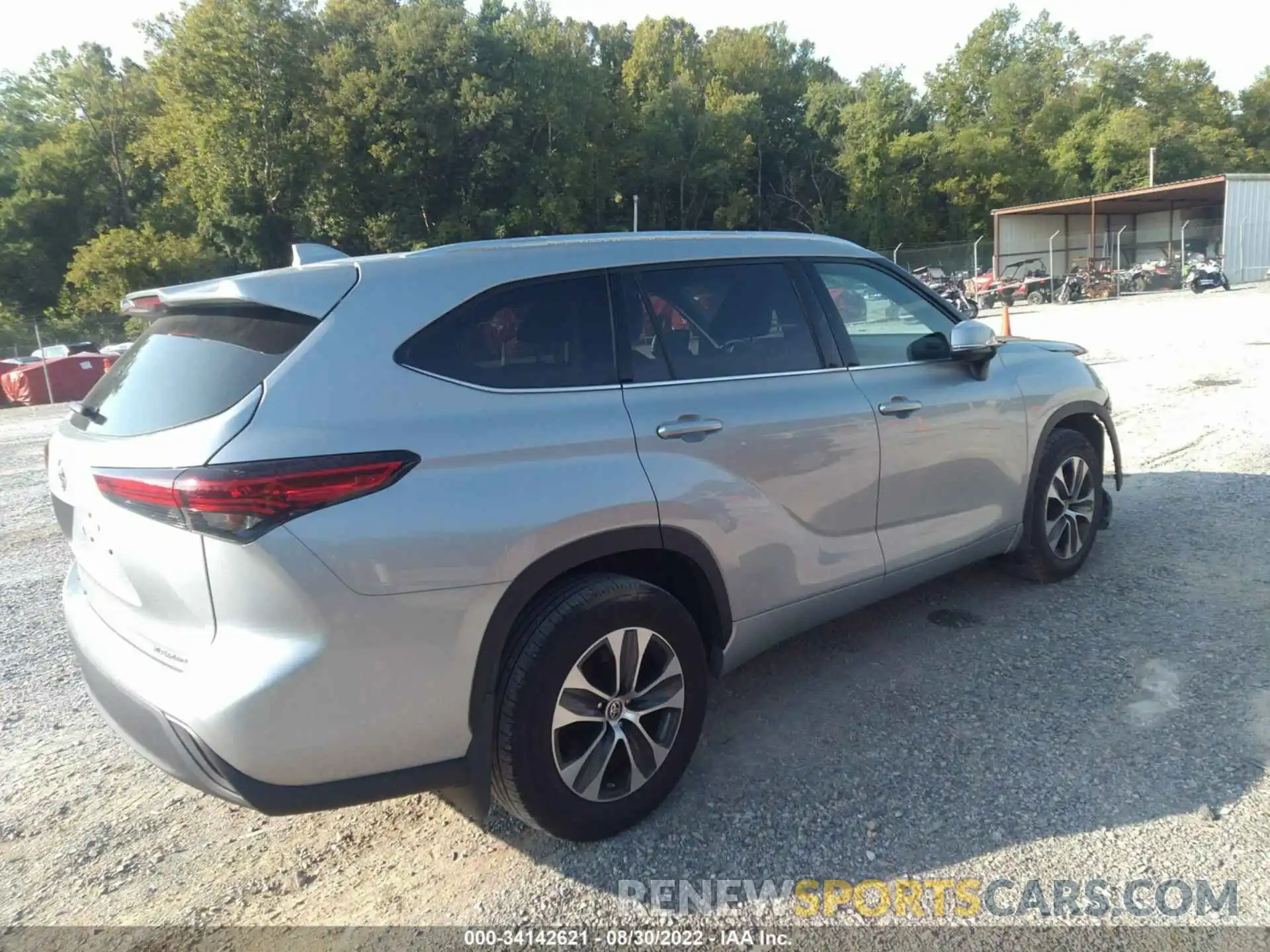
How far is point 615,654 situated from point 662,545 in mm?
362

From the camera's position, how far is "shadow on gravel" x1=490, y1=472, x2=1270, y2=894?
2850 millimetres

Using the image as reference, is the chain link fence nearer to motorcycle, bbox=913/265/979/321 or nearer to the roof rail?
motorcycle, bbox=913/265/979/321

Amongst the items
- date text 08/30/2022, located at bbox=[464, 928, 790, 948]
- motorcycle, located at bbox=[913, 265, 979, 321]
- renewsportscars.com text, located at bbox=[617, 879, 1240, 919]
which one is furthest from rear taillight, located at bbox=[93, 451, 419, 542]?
motorcycle, located at bbox=[913, 265, 979, 321]

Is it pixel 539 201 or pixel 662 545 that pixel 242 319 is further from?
pixel 539 201

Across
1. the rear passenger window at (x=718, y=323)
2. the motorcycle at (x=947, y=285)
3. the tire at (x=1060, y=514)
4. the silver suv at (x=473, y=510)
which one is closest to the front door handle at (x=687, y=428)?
the silver suv at (x=473, y=510)

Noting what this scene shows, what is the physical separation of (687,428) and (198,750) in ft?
5.41

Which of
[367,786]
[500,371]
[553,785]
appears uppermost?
[500,371]

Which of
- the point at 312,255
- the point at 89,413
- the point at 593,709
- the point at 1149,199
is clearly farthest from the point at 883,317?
the point at 1149,199

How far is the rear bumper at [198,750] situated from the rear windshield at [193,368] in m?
0.65

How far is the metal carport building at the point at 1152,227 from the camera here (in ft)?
111

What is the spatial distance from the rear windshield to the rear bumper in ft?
2.14

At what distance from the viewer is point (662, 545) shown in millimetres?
2881

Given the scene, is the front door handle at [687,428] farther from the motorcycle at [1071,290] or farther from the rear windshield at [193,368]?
the motorcycle at [1071,290]

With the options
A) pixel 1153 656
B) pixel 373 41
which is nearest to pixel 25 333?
pixel 373 41
